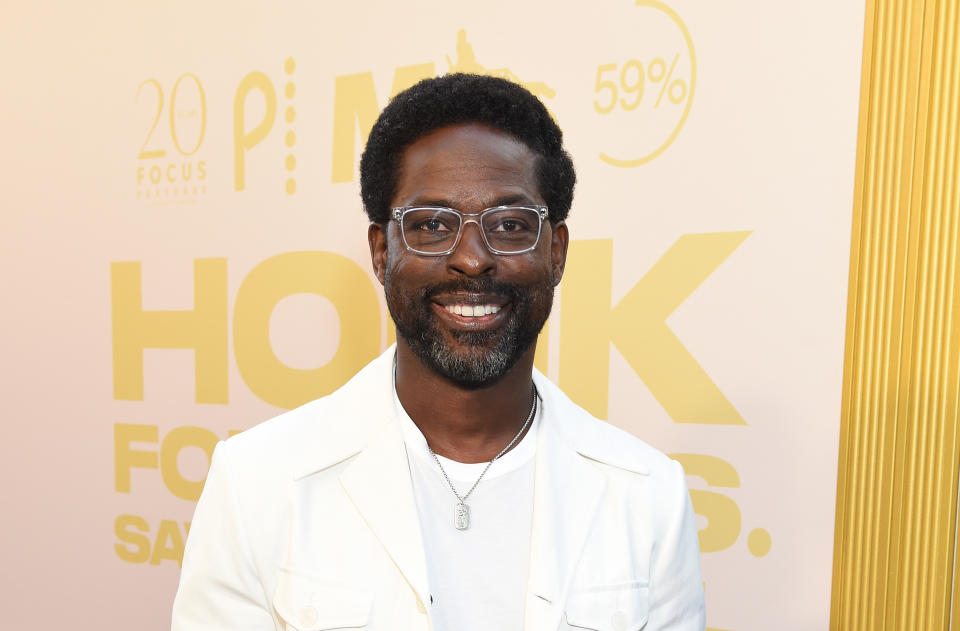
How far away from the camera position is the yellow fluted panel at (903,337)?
171 centimetres

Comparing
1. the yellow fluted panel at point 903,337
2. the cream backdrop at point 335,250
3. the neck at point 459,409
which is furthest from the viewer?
the cream backdrop at point 335,250

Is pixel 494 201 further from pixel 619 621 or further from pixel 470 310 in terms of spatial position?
pixel 619 621

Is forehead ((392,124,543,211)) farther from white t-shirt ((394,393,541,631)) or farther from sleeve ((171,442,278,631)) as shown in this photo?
sleeve ((171,442,278,631))

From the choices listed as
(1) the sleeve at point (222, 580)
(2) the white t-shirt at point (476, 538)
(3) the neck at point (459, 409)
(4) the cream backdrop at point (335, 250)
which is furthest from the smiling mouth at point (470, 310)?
(4) the cream backdrop at point (335, 250)

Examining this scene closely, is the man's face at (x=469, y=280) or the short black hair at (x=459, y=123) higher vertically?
the short black hair at (x=459, y=123)

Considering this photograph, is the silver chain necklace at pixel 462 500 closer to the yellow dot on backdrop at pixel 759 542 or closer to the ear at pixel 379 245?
the ear at pixel 379 245

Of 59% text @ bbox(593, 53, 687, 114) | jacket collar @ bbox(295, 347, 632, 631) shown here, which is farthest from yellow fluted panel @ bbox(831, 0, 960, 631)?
jacket collar @ bbox(295, 347, 632, 631)

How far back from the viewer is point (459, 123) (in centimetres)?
130

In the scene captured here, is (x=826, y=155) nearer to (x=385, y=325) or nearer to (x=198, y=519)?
(x=385, y=325)

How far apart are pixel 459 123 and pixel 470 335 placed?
1.25ft

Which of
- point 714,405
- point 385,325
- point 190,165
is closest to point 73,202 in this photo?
point 190,165

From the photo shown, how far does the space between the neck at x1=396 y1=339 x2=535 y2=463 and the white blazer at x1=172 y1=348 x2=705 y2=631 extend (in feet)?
0.18

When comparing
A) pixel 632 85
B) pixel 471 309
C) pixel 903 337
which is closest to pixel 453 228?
pixel 471 309

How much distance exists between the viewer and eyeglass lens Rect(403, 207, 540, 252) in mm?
1223
